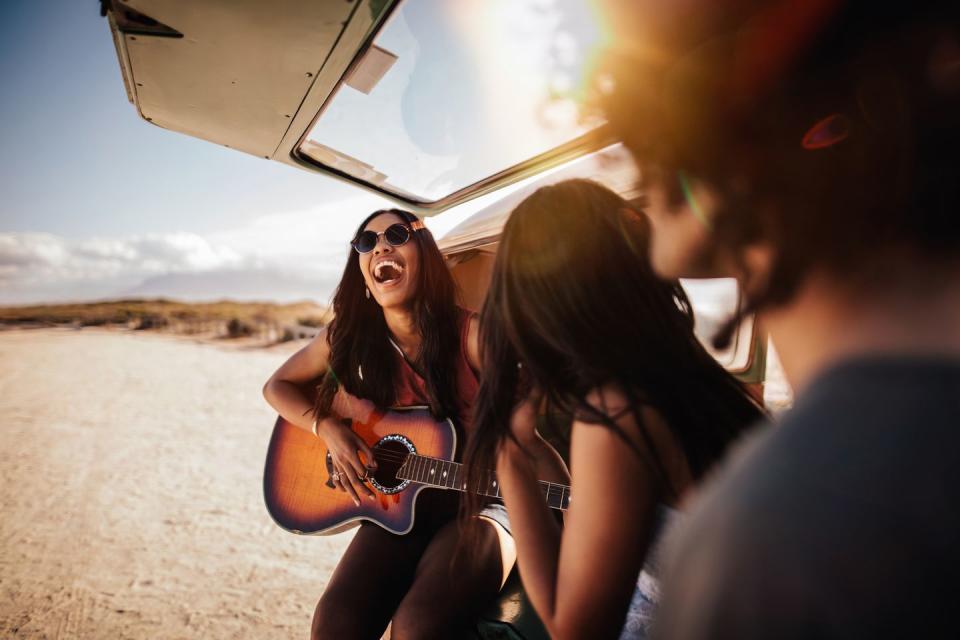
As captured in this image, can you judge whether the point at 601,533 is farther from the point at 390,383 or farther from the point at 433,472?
the point at 390,383

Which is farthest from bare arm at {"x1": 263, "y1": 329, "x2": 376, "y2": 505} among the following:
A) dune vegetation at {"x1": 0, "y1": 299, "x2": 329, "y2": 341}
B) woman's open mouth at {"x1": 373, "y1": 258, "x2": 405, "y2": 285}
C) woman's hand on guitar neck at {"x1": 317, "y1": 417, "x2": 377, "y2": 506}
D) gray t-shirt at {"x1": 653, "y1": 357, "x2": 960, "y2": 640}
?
dune vegetation at {"x1": 0, "y1": 299, "x2": 329, "y2": 341}

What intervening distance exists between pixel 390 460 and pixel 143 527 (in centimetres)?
329

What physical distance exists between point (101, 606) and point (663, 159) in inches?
160

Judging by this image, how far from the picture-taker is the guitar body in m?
2.22

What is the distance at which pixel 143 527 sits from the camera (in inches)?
164

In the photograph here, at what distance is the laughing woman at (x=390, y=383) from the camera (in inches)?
72.9

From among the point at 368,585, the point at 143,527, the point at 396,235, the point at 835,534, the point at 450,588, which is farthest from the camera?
the point at 143,527

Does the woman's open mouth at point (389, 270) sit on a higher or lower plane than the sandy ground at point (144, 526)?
higher

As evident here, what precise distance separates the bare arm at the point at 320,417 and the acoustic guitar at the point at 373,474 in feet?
0.20

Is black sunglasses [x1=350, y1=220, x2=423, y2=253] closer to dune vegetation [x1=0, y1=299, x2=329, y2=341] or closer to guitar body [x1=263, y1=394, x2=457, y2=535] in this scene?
guitar body [x1=263, y1=394, x2=457, y2=535]

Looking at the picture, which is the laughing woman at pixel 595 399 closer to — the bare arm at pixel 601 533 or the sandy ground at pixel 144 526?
the bare arm at pixel 601 533

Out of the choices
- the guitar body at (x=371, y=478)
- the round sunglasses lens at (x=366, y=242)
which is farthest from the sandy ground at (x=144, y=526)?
the round sunglasses lens at (x=366, y=242)

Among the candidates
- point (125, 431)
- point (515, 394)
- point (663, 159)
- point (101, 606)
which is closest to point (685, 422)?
point (515, 394)

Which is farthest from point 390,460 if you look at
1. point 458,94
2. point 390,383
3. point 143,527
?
point 143,527
